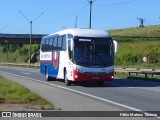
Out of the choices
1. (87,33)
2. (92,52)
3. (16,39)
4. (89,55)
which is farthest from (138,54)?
(89,55)

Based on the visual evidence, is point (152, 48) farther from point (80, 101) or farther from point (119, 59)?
point (80, 101)

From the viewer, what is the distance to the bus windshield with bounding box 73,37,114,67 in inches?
1065

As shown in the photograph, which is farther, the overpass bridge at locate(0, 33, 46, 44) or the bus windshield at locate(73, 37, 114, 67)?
the overpass bridge at locate(0, 33, 46, 44)

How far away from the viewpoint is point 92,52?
88.9 ft

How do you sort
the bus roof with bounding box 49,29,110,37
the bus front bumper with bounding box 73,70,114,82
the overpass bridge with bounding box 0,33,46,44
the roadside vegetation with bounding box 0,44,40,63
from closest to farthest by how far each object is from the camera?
the bus front bumper with bounding box 73,70,114,82, the bus roof with bounding box 49,29,110,37, the overpass bridge with bounding box 0,33,46,44, the roadside vegetation with bounding box 0,44,40,63

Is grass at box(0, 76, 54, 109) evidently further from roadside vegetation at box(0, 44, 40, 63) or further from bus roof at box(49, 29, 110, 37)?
roadside vegetation at box(0, 44, 40, 63)

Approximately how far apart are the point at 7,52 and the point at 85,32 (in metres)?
117

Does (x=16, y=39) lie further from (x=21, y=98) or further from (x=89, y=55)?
(x=21, y=98)

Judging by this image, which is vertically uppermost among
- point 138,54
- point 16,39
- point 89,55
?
point 16,39

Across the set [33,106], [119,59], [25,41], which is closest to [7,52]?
[25,41]

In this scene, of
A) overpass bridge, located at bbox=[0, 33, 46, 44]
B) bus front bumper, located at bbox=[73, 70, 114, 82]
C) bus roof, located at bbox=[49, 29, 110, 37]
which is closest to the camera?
bus front bumper, located at bbox=[73, 70, 114, 82]

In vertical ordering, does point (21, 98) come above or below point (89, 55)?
below

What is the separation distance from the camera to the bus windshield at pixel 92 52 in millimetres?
27062

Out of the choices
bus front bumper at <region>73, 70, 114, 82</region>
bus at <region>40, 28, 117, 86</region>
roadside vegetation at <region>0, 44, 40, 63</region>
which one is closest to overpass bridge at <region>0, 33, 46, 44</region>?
roadside vegetation at <region>0, 44, 40, 63</region>
